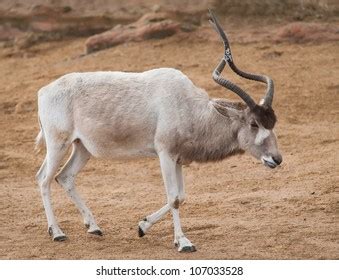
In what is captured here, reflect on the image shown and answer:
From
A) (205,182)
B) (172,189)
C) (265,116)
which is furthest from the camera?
(205,182)

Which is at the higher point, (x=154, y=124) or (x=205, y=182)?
(x=154, y=124)

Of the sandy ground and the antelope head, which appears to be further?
the sandy ground

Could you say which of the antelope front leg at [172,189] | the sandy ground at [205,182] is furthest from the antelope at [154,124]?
the sandy ground at [205,182]

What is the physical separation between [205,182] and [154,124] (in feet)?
8.75

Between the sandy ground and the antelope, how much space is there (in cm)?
40

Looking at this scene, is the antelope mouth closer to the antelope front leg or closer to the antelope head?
the antelope head

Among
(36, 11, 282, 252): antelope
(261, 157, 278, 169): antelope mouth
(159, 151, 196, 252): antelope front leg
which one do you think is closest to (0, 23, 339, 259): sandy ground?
(159, 151, 196, 252): antelope front leg

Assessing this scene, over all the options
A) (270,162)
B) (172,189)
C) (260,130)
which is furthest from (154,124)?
(270,162)

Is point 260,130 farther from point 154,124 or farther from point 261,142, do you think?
point 154,124

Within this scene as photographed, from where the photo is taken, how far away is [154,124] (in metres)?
9.43

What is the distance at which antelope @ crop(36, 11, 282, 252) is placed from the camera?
9297 mm

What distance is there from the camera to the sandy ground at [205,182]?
9352 mm

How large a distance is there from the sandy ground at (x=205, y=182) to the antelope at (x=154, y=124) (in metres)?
0.40

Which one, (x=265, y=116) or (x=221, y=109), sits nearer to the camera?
(x=265, y=116)
